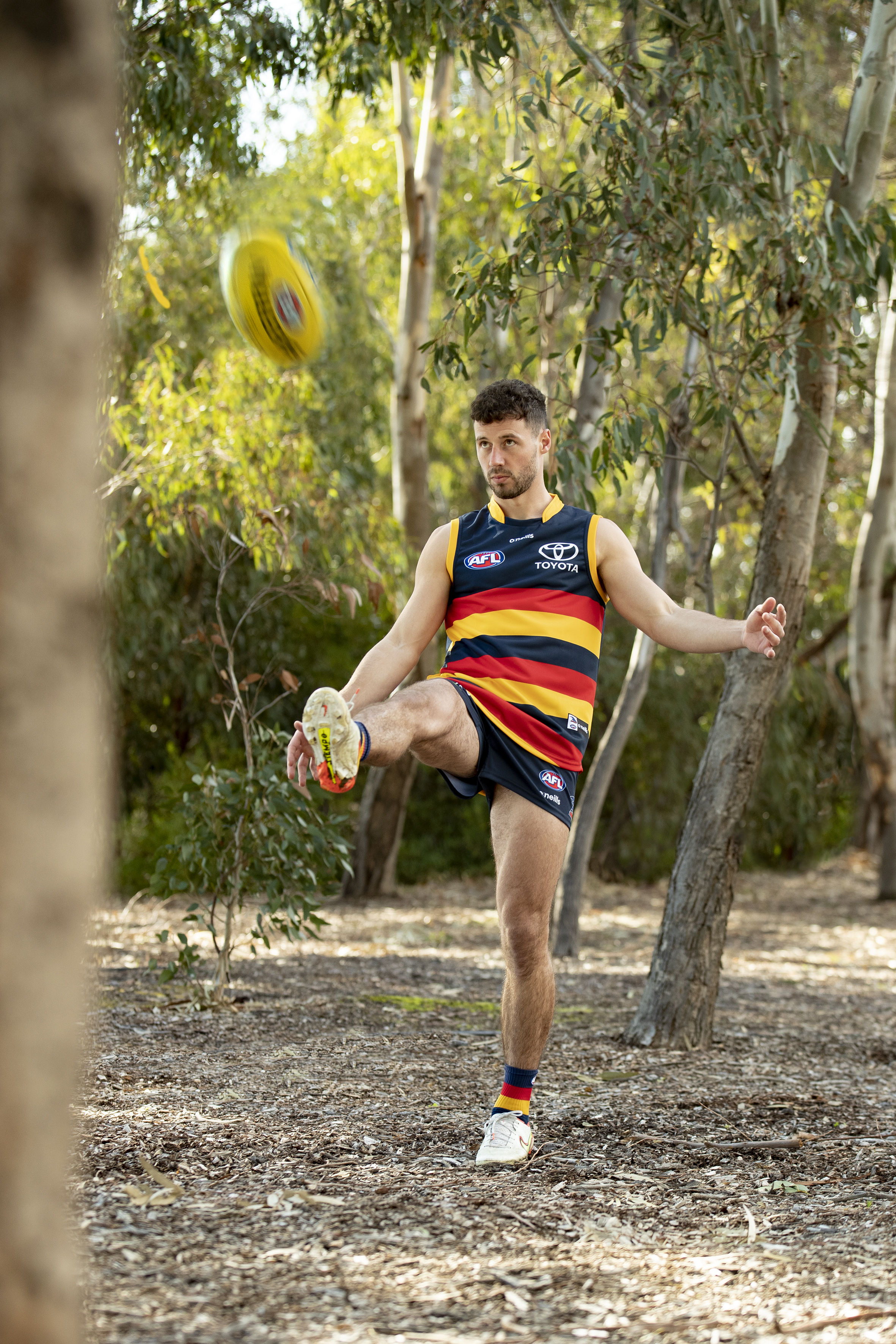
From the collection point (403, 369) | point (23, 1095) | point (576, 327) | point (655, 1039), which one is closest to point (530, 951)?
point (655, 1039)

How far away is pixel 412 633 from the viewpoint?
10.8 ft

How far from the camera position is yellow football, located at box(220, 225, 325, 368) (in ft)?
14.1

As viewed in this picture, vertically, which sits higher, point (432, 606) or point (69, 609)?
point (432, 606)

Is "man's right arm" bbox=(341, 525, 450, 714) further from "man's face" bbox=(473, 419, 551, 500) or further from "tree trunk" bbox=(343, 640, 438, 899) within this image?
"tree trunk" bbox=(343, 640, 438, 899)

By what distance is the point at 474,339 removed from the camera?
12.7 meters

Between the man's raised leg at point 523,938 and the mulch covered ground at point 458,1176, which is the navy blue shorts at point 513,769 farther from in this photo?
the mulch covered ground at point 458,1176

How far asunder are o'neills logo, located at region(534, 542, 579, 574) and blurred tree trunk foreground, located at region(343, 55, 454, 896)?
15.7 feet

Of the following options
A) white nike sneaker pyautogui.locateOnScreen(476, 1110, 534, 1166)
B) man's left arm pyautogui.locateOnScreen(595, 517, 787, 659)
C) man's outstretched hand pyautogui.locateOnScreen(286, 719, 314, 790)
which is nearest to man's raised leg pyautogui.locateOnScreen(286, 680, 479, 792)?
man's outstretched hand pyautogui.locateOnScreen(286, 719, 314, 790)

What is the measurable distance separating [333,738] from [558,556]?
0.94 meters

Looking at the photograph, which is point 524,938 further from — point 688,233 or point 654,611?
point 688,233

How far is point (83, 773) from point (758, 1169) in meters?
2.33

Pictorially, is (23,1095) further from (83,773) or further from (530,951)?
(530,951)

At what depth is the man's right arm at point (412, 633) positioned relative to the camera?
10.4 ft

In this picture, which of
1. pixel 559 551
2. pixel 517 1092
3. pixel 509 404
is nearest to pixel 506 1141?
pixel 517 1092
